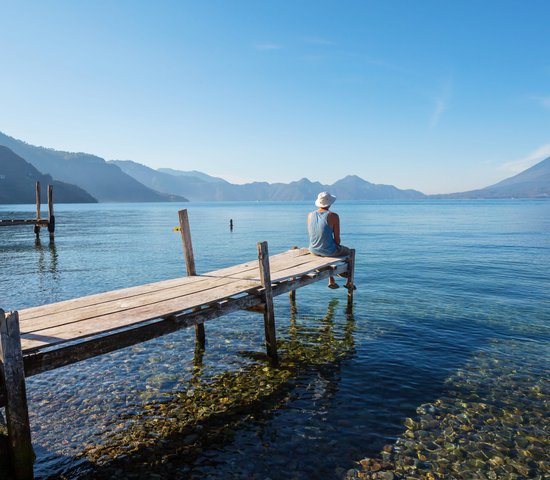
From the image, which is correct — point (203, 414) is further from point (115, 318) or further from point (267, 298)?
point (267, 298)

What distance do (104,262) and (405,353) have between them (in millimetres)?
22143

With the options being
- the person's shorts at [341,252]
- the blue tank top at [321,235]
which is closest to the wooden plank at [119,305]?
the blue tank top at [321,235]

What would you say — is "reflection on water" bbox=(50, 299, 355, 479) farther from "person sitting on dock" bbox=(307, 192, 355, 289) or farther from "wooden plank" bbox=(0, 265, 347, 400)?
"person sitting on dock" bbox=(307, 192, 355, 289)

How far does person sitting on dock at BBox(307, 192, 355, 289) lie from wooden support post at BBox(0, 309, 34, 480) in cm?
926

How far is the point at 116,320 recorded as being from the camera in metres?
6.55

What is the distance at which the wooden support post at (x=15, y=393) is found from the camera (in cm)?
490

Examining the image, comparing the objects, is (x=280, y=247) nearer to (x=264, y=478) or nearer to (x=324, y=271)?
(x=324, y=271)

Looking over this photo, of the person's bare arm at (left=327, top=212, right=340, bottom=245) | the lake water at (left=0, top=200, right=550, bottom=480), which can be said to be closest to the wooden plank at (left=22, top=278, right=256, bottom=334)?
the lake water at (left=0, top=200, right=550, bottom=480)

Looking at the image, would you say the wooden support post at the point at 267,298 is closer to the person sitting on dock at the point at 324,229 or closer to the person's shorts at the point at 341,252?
the person sitting on dock at the point at 324,229

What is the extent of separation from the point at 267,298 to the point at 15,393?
18.0 feet

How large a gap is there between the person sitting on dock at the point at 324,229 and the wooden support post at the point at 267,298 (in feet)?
13.0

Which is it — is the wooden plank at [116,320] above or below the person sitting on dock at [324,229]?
below

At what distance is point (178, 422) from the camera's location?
714 centimetres

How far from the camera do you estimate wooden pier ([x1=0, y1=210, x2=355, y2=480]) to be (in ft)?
16.6
